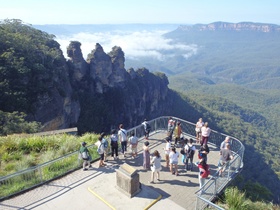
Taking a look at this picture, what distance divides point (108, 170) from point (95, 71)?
2189 inches

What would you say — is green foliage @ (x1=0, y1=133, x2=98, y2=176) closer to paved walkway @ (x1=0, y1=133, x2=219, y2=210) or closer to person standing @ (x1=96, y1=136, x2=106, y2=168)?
person standing @ (x1=96, y1=136, x2=106, y2=168)

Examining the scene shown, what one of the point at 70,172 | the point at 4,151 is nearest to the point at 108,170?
the point at 70,172

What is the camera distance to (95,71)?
67.8 metres

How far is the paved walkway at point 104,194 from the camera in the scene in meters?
11.5

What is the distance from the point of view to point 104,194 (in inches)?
480

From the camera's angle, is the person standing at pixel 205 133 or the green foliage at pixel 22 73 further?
the green foliage at pixel 22 73

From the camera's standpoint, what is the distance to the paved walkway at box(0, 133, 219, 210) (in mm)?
11492

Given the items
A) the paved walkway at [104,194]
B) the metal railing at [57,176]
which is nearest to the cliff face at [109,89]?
the metal railing at [57,176]

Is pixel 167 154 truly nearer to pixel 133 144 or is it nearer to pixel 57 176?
pixel 133 144

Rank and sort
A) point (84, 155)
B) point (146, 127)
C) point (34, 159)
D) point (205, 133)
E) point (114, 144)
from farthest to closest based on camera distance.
→ 1. point (146, 127)
2. point (205, 133)
3. point (114, 144)
4. point (34, 159)
5. point (84, 155)

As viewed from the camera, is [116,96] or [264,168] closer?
[264,168]

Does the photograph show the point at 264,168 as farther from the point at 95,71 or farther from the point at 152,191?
the point at 152,191

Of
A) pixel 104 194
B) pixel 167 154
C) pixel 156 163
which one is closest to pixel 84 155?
pixel 104 194

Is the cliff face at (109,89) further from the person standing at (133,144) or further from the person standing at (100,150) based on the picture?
the person standing at (100,150)
